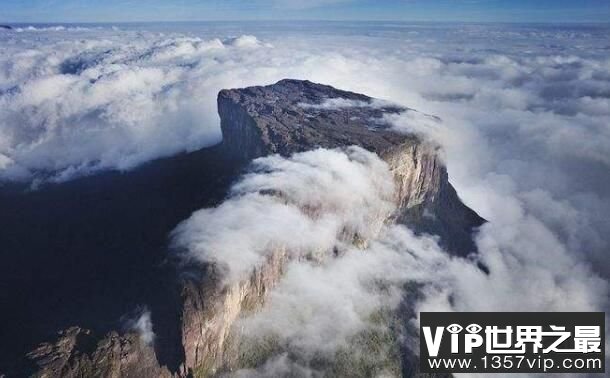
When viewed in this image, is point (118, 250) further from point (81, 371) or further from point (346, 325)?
point (346, 325)

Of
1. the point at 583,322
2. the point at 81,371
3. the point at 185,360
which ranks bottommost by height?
the point at 185,360

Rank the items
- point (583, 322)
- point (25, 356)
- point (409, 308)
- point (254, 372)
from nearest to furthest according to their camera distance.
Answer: point (583, 322) → point (25, 356) → point (254, 372) → point (409, 308)

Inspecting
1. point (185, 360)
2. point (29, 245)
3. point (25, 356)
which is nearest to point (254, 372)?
point (185, 360)

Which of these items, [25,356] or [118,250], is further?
[118,250]

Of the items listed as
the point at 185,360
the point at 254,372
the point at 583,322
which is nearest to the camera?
the point at 583,322

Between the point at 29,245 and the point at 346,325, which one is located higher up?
the point at 29,245

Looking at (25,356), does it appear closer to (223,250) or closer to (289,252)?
(223,250)

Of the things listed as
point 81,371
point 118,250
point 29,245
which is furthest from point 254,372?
point 29,245
